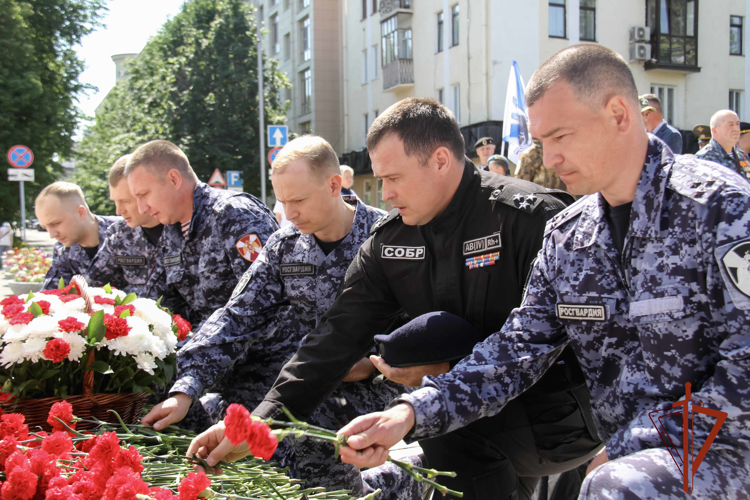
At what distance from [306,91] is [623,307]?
30.8m

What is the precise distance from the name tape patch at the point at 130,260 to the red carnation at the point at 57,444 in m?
2.55

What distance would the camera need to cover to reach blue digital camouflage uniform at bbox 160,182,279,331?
364cm

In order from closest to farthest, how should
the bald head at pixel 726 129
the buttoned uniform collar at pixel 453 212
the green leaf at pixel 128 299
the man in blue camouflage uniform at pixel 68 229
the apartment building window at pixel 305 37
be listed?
the buttoned uniform collar at pixel 453 212 → the green leaf at pixel 128 299 → the man in blue camouflage uniform at pixel 68 229 → the bald head at pixel 726 129 → the apartment building window at pixel 305 37

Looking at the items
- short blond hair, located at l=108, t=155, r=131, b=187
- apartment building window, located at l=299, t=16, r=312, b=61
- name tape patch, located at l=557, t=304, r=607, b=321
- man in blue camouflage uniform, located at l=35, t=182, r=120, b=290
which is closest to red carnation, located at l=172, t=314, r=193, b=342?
name tape patch, located at l=557, t=304, r=607, b=321

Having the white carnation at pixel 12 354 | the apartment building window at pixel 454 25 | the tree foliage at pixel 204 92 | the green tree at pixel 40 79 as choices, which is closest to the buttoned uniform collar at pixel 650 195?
the white carnation at pixel 12 354

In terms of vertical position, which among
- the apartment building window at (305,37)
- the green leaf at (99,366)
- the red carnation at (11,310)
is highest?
the apartment building window at (305,37)

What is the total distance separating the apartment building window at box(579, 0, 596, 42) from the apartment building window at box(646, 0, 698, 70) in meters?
2.12

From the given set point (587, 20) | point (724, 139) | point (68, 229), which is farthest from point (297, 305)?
point (587, 20)

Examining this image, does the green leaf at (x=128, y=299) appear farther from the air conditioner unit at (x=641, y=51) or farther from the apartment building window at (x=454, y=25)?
the air conditioner unit at (x=641, y=51)

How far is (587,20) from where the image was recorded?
20234 millimetres

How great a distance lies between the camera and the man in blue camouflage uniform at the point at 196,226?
12.0 feet

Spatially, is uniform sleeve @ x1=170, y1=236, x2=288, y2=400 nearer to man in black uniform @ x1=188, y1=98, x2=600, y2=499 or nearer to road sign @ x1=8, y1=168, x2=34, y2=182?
man in black uniform @ x1=188, y1=98, x2=600, y2=499

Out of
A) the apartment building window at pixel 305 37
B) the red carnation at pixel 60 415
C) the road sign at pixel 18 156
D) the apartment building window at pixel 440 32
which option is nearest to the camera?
the red carnation at pixel 60 415

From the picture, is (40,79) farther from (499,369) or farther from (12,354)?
(499,369)
